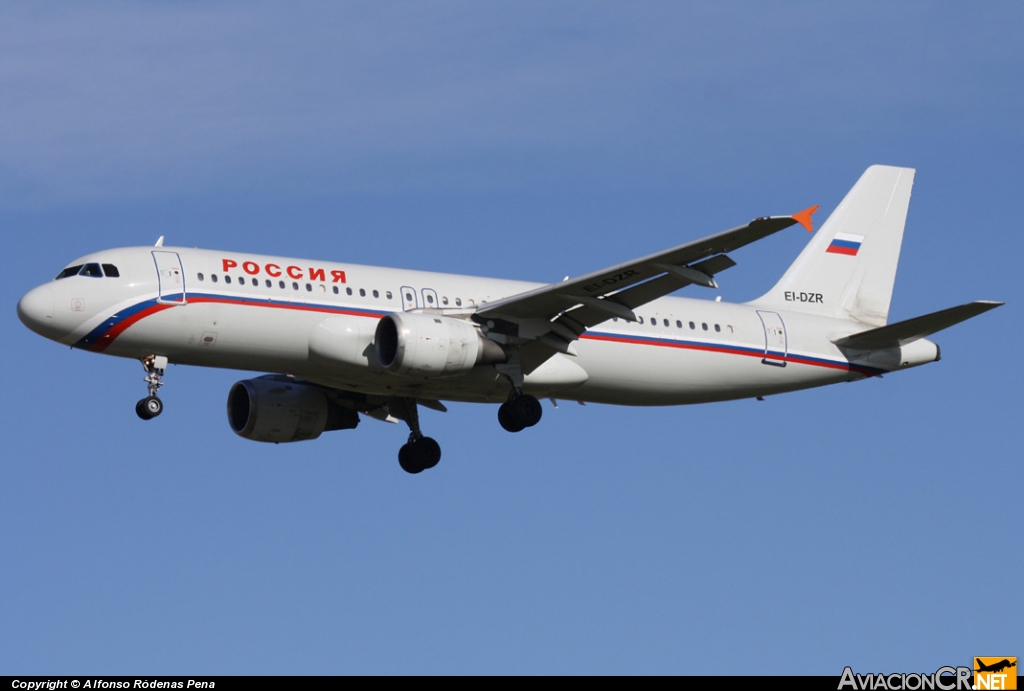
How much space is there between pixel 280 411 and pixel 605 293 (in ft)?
32.6

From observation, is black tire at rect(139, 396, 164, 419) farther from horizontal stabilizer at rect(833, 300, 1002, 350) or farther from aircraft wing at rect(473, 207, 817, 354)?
horizontal stabilizer at rect(833, 300, 1002, 350)

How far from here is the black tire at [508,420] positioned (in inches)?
1575

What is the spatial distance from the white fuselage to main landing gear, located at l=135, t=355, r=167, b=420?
30cm

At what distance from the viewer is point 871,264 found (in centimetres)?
4766

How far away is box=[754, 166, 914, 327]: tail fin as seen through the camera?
46531mm

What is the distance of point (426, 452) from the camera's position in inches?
1730

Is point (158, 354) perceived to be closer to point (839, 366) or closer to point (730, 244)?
point (730, 244)

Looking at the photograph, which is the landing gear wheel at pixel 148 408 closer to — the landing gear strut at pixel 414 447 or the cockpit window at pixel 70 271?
the cockpit window at pixel 70 271

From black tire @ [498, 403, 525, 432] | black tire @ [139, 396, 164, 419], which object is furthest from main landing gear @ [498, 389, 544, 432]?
black tire @ [139, 396, 164, 419]

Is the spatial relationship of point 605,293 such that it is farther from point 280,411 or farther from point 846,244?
point 846,244

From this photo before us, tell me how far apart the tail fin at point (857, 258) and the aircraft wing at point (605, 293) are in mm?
8320

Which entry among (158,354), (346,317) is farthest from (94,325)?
(346,317)

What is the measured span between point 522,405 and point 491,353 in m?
1.70

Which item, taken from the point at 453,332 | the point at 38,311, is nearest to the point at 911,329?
the point at 453,332
